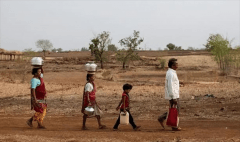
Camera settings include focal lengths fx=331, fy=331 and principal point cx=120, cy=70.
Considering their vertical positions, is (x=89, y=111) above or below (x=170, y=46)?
below

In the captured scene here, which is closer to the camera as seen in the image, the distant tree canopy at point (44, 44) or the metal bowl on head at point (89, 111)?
the metal bowl on head at point (89, 111)

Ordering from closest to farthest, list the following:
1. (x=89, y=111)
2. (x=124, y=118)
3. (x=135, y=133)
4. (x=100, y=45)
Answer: (x=135, y=133) < (x=124, y=118) < (x=89, y=111) < (x=100, y=45)

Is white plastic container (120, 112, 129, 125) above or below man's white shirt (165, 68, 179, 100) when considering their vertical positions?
below

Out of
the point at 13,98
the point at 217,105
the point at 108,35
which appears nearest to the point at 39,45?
the point at 108,35

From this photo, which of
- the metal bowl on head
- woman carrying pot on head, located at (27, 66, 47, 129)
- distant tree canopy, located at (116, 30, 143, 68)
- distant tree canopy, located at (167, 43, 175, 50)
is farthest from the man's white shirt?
distant tree canopy, located at (167, 43, 175, 50)

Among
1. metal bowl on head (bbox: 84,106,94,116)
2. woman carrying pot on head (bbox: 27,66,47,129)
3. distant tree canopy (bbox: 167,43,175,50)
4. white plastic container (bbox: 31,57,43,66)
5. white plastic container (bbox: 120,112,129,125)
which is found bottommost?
white plastic container (bbox: 120,112,129,125)

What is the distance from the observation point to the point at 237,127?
7891mm

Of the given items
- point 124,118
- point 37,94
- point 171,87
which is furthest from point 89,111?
point 171,87

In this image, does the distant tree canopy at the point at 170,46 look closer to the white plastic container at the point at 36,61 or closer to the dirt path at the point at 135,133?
the dirt path at the point at 135,133

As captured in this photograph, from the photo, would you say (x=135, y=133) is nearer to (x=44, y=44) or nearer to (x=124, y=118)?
(x=124, y=118)

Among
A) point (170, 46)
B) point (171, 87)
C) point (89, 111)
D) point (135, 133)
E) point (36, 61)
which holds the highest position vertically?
point (170, 46)

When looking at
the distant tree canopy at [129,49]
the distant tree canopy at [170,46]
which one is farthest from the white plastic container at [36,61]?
the distant tree canopy at [170,46]

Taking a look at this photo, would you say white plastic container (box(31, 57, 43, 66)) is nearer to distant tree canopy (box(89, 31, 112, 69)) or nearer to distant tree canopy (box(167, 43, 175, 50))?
distant tree canopy (box(89, 31, 112, 69))

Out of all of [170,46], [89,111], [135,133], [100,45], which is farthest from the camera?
[170,46]
